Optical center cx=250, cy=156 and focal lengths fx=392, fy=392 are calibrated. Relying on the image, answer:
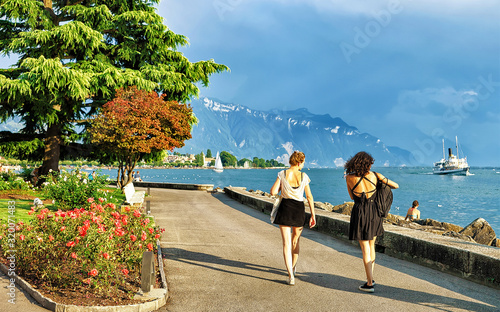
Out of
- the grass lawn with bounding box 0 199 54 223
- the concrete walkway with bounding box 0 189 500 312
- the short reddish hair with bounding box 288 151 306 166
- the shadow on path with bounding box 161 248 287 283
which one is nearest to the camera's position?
the concrete walkway with bounding box 0 189 500 312

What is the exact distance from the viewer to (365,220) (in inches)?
234

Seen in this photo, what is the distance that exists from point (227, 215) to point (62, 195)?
6356 mm

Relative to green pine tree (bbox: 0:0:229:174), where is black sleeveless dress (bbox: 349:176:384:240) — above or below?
below

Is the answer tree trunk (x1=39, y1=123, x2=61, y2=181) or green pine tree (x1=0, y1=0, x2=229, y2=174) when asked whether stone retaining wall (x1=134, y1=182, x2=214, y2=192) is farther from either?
tree trunk (x1=39, y1=123, x2=61, y2=181)

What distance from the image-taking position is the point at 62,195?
12.7m

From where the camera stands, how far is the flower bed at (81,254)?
17.5 ft

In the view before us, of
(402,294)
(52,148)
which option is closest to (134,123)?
(52,148)

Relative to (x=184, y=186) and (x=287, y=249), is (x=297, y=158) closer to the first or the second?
(x=287, y=249)

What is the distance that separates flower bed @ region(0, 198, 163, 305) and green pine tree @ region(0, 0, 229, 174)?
1389cm

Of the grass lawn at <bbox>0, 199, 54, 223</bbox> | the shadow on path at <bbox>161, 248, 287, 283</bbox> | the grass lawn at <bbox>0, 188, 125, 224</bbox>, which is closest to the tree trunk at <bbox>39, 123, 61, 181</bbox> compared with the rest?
the grass lawn at <bbox>0, 188, 125, 224</bbox>

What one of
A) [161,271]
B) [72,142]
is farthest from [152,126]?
[161,271]

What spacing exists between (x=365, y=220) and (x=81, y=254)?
4.26 meters

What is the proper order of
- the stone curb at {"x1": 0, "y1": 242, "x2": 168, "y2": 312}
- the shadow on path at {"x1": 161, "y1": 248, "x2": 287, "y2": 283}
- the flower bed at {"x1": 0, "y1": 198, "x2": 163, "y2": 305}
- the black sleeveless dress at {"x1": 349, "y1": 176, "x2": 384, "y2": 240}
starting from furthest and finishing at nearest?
the shadow on path at {"x1": 161, "y1": 248, "x2": 287, "y2": 283}
the black sleeveless dress at {"x1": 349, "y1": 176, "x2": 384, "y2": 240}
the flower bed at {"x1": 0, "y1": 198, "x2": 163, "y2": 305}
the stone curb at {"x1": 0, "y1": 242, "x2": 168, "y2": 312}

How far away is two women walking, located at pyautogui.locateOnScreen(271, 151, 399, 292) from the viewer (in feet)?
19.5
